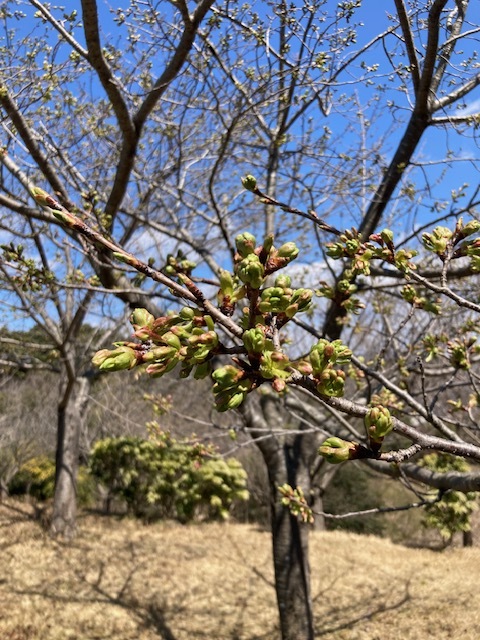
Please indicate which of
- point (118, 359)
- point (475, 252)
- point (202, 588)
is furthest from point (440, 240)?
point (202, 588)

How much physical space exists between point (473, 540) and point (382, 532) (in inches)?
83.2

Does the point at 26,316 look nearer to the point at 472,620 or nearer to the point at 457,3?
the point at 457,3

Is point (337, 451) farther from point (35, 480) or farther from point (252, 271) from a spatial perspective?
point (35, 480)

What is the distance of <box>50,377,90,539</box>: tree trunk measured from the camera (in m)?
8.95

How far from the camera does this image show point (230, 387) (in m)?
0.90

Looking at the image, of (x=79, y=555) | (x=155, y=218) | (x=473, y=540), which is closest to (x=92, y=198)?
(x=155, y=218)

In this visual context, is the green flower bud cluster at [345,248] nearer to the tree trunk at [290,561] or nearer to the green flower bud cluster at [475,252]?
the green flower bud cluster at [475,252]

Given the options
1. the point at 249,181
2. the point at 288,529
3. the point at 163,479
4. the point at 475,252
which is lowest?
the point at 163,479

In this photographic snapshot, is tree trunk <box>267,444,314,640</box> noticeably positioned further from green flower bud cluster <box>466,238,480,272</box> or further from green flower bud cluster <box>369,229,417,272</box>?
green flower bud cluster <box>466,238,480,272</box>

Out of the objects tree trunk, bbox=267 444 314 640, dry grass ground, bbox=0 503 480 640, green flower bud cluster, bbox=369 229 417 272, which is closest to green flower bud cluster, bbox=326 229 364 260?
green flower bud cluster, bbox=369 229 417 272

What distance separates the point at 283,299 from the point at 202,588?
7376 mm

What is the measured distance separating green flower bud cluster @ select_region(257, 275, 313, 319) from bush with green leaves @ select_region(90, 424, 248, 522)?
432 inches

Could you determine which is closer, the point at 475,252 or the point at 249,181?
the point at 475,252

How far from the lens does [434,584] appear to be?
7508mm
